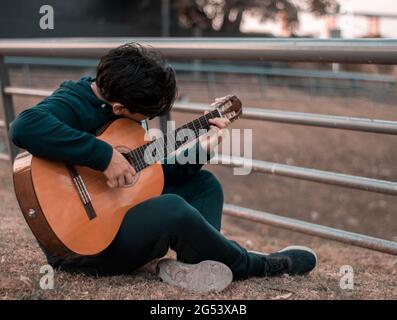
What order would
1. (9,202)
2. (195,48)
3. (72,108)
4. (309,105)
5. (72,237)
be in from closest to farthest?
(72,237) → (72,108) → (195,48) → (9,202) → (309,105)

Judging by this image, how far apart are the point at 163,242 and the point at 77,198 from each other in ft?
1.05

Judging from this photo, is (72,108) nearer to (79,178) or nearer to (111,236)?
(79,178)

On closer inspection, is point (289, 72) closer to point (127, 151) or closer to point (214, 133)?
point (214, 133)

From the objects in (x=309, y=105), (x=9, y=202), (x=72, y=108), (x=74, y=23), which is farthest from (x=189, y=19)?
(x=72, y=108)

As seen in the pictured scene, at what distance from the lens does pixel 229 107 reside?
2.58 meters

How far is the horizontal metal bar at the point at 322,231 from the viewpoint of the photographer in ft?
9.16

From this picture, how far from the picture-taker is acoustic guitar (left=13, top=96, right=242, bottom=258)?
2.09m

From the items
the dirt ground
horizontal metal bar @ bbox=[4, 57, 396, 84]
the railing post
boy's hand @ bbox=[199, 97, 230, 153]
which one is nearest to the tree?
horizontal metal bar @ bbox=[4, 57, 396, 84]

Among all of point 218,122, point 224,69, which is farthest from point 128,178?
point 224,69

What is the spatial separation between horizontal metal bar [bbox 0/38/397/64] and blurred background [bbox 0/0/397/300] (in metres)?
0.95

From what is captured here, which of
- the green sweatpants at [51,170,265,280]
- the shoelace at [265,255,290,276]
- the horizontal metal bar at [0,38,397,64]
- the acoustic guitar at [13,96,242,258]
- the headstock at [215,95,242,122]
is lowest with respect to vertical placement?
→ the shoelace at [265,255,290,276]

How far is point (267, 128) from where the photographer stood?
916 cm

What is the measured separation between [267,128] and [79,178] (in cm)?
714

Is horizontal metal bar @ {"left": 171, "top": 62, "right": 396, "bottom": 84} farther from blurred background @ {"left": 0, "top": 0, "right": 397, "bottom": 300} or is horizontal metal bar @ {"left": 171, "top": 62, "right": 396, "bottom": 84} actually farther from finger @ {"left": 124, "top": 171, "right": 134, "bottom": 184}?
finger @ {"left": 124, "top": 171, "right": 134, "bottom": 184}
